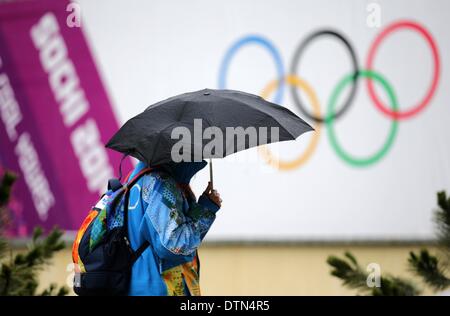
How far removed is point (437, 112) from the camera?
24.0ft

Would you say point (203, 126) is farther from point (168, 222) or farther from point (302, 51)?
point (302, 51)

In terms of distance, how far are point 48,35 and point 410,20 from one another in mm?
3698

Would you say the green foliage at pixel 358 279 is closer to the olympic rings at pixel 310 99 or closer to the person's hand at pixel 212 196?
the person's hand at pixel 212 196

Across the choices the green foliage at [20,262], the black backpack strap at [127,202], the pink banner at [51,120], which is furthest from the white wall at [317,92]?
the black backpack strap at [127,202]

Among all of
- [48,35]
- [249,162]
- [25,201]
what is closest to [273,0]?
[249,162]

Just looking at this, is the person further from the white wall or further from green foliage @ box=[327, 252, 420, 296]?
the white wall

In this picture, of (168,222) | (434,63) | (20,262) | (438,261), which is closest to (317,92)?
(434,63)

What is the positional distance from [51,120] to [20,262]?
4.31 meters

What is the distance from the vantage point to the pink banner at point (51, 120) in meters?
8.18

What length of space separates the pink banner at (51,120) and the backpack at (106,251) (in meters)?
4.60

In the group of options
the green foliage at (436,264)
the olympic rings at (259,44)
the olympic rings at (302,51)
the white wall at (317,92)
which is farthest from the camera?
the olympic rings at (259,44)
